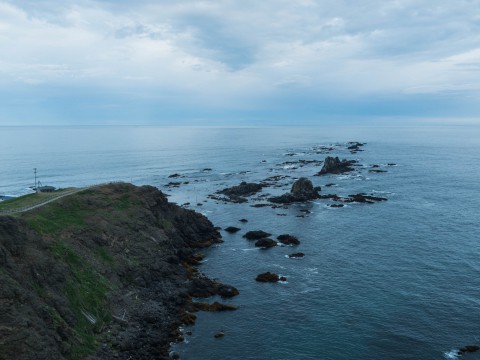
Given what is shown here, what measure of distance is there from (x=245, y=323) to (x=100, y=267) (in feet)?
68.4

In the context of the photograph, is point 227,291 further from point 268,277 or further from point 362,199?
point 362,199

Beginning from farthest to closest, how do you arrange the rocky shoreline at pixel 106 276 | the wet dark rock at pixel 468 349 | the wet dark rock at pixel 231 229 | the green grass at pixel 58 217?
1. the wet dark rock at pixel 231 229
2. the green grass at pixel 58 217
3. the wet dark rock at pixel 468 349
4. the rocky shoreline at pixel 106 276

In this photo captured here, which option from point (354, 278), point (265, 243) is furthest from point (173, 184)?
point (354, 278)

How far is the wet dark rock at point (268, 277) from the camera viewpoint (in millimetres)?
58550

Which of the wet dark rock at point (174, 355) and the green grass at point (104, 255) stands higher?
the green grass at point (104, 255)

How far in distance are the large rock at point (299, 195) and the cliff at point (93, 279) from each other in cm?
4128

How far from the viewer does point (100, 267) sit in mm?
52219

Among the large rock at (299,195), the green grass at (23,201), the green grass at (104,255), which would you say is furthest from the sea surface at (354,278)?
the green grass at (23,201)

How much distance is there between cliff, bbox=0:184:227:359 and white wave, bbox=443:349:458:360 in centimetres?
2845

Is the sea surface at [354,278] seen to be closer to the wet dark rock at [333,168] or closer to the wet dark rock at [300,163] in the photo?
the wet dark rock at [333,168]

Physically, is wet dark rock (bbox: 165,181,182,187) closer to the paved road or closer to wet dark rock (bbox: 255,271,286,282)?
the paved road

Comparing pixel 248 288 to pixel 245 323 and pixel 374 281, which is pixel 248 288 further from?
pixel 374 281

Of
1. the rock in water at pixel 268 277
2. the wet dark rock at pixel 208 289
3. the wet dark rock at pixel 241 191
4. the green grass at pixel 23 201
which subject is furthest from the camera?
the wet dark rock at pixel 241 191

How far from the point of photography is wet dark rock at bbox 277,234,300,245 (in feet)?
247
